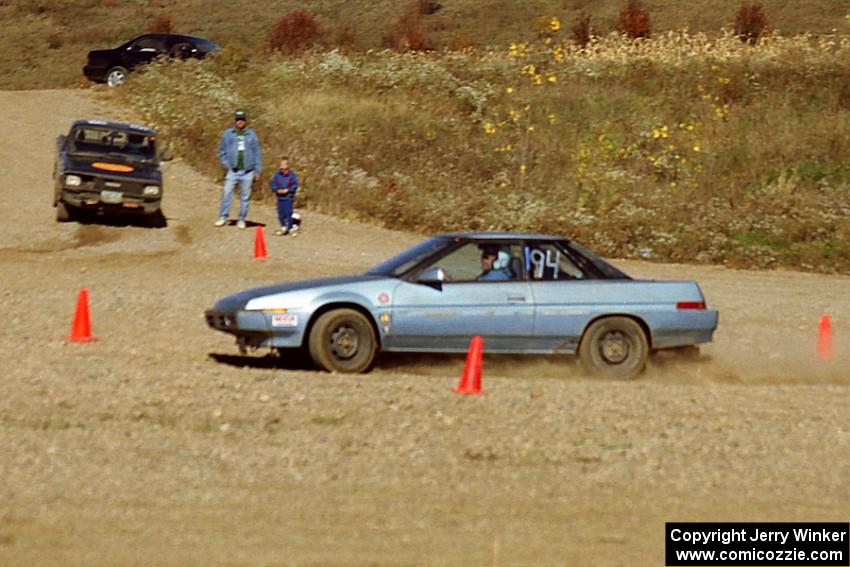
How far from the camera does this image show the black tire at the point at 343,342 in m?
11.8

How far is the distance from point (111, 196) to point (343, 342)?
12.5 m

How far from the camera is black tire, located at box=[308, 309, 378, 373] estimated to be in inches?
465

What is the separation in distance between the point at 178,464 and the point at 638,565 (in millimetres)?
3240

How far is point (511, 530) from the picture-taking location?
716cm

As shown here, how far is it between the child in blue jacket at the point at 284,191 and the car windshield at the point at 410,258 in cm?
1094

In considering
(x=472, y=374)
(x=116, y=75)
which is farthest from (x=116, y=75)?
(x=472, y=374)

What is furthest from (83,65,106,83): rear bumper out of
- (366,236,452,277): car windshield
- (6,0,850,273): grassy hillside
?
(366,236,452,277): car windshield

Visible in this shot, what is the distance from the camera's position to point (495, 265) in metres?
12.4

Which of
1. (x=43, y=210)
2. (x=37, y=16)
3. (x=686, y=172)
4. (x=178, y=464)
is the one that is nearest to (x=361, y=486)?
(x=178, y=464)

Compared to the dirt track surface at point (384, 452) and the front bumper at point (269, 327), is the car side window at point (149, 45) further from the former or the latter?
the front bumper at point (269, 327)

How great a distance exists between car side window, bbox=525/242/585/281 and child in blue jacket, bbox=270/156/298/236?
450 inches

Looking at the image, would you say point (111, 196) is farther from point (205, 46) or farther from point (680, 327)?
point (205, 46)

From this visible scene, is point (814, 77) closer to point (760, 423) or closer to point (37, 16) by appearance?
point (760, 423)

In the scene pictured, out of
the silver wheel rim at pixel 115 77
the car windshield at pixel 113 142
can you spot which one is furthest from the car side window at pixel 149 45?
the car windshield at pixel 113 142
